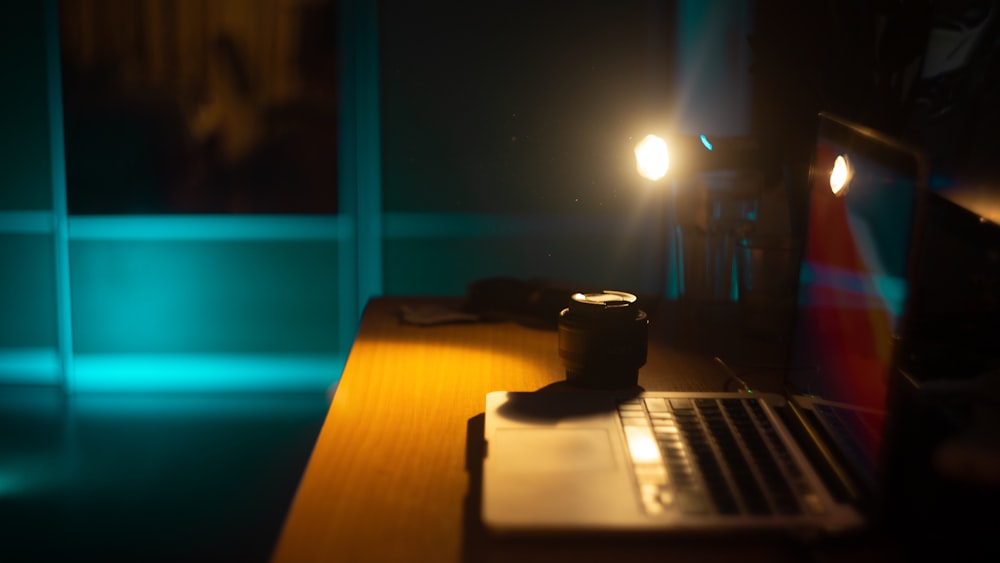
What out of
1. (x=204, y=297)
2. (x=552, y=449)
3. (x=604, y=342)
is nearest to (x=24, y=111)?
(x=204, y=297)

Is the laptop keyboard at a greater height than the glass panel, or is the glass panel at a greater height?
the glass panel

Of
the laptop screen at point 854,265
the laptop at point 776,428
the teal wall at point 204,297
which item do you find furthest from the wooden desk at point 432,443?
the teal wall at point 204,297

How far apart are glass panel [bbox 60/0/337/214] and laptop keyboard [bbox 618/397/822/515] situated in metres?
2.28

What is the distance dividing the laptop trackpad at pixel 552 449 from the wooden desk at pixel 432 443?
0.04 meters

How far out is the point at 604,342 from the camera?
3.63 ft

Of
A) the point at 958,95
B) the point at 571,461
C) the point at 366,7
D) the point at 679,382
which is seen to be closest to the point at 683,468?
the point at 571,461

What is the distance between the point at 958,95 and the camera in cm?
156

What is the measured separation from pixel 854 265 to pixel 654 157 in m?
0.79

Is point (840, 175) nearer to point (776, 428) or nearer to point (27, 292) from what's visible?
point (776, 428)

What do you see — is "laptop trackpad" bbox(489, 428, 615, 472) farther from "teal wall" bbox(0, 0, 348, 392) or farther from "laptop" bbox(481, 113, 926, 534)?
"teal wall" bbox(0, 0, 348, 392)

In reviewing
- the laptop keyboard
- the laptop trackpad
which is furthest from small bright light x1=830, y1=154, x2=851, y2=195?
the laptop trackpad

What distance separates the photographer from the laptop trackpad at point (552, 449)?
2.59 ft

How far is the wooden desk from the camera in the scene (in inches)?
26.3

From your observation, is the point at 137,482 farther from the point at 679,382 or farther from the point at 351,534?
the point at 351,534
